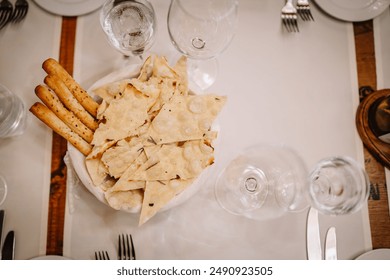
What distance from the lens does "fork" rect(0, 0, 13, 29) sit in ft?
2.67

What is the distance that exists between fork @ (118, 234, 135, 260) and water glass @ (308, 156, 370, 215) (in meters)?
0.42

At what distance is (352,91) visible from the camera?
82cm

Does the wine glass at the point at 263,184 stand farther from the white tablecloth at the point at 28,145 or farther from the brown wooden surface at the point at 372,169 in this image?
the white tablecloth at the point at 28,145

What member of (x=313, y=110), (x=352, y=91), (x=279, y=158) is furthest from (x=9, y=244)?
(x=352, y=91)

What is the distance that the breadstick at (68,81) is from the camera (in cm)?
68

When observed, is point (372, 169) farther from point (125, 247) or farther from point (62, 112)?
point (62, 112)

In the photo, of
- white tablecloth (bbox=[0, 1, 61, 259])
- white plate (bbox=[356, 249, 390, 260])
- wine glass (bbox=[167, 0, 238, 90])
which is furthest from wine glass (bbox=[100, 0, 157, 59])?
white plate (bbox=[356, 249, 390, 260])

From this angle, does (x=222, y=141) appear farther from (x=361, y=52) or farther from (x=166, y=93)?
(x=361, y=52)

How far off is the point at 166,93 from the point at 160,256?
14.7 inches

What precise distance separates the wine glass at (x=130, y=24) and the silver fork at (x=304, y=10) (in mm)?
372

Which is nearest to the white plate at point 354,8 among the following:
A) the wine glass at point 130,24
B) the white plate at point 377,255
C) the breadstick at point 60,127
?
the wine glass at point 130,24

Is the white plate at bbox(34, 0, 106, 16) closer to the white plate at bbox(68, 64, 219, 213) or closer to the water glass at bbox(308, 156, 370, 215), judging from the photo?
the white plate at bbox(68, 64, 219, 213)

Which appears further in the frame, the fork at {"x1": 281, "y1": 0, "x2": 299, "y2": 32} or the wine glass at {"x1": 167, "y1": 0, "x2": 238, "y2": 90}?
the fork at {"x1": 281, "y1": 0, "x2": 299, "y2": 32}
